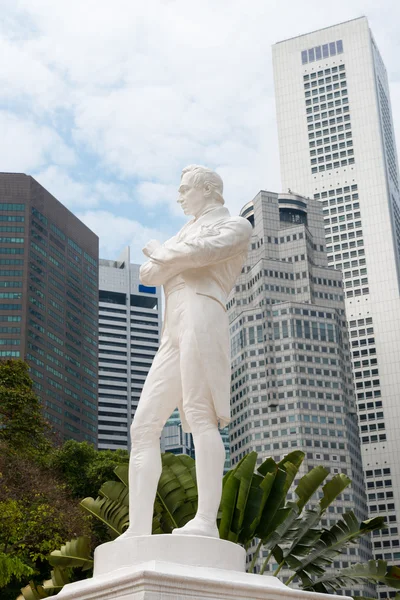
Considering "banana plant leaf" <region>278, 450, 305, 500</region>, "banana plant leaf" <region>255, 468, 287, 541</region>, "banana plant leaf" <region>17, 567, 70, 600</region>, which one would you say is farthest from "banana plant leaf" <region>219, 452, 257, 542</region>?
"banana plant leaf" <region>17, 567, 70, 600</region>

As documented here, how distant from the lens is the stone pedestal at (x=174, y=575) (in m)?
4.83

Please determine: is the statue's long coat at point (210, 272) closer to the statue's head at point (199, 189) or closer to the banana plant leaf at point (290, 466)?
the statue's head at point (199, 189)

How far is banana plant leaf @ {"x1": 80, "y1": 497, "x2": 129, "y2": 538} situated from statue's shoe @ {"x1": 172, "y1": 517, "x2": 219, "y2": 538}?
8.26 meters

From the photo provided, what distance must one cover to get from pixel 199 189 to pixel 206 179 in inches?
4.0

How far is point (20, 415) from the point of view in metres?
22.3

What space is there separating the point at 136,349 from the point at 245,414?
170 feet

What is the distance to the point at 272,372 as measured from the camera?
95.0 m

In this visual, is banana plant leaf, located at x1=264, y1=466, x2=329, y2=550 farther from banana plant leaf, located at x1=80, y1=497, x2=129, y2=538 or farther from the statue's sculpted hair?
the statue's sculpted hair

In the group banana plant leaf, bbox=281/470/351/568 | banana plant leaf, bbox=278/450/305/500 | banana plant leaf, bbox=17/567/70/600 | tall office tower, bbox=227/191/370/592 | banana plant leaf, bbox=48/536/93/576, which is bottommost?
banana plant leaf, bbox=17/567/70/600

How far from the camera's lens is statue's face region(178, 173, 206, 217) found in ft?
22.3

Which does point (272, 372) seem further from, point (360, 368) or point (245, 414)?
point (360, 368)

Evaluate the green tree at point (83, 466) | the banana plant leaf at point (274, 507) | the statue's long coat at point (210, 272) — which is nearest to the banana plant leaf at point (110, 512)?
the banana plant leaf at point (274, 507)

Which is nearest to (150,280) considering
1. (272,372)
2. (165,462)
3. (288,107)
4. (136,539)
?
(136,539)

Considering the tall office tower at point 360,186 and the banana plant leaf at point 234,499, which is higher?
the tall office tower at point 360,186
